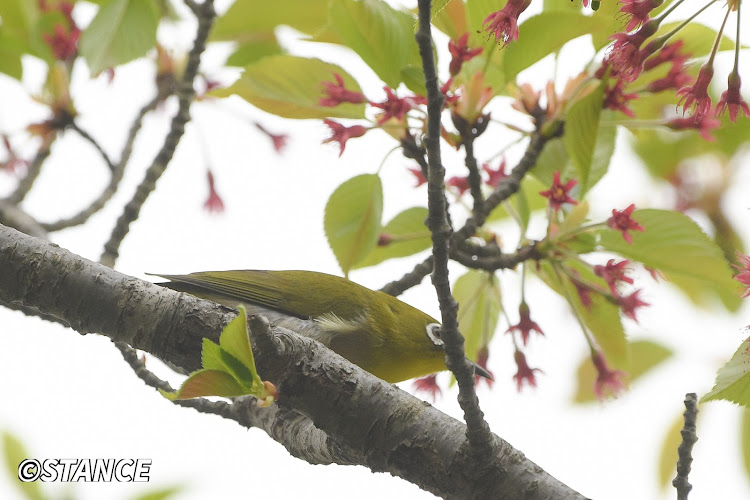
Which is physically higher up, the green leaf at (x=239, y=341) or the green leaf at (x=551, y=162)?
the green leaf at (x=551, y=162)

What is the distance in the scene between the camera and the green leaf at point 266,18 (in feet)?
16.9

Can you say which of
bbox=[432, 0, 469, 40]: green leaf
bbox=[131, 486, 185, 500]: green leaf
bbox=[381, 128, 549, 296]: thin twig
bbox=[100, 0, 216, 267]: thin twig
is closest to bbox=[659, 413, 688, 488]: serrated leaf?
bbox=[381, 128, 549, 296]: thin twig

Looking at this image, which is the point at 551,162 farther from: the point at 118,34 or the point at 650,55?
the point at 118,34

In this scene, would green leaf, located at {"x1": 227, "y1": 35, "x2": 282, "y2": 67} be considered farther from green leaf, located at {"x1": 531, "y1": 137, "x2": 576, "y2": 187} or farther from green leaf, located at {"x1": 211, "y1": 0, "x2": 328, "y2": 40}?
green leaf, located at {"x1": 531, "y1": 137, "x2": 576, "y2": 187}

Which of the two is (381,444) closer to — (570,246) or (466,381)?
(466,381)

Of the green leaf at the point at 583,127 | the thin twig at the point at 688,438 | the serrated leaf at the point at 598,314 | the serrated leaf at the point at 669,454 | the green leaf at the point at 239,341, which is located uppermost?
the green leaf at the point at 583,127

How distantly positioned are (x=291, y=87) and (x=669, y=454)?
310cm

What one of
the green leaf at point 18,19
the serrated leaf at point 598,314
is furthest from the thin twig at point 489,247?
the green leaf at point 18,19

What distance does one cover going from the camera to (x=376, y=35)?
3971 millimetres

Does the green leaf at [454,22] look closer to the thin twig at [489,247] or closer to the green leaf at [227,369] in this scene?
the thin twig at [489,247]

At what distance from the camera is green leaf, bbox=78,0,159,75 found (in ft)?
14.6

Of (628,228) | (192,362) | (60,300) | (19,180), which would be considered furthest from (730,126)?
(19,180)

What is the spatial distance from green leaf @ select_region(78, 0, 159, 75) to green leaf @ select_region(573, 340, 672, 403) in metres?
3.18

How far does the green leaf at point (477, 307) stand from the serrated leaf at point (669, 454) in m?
1.29
